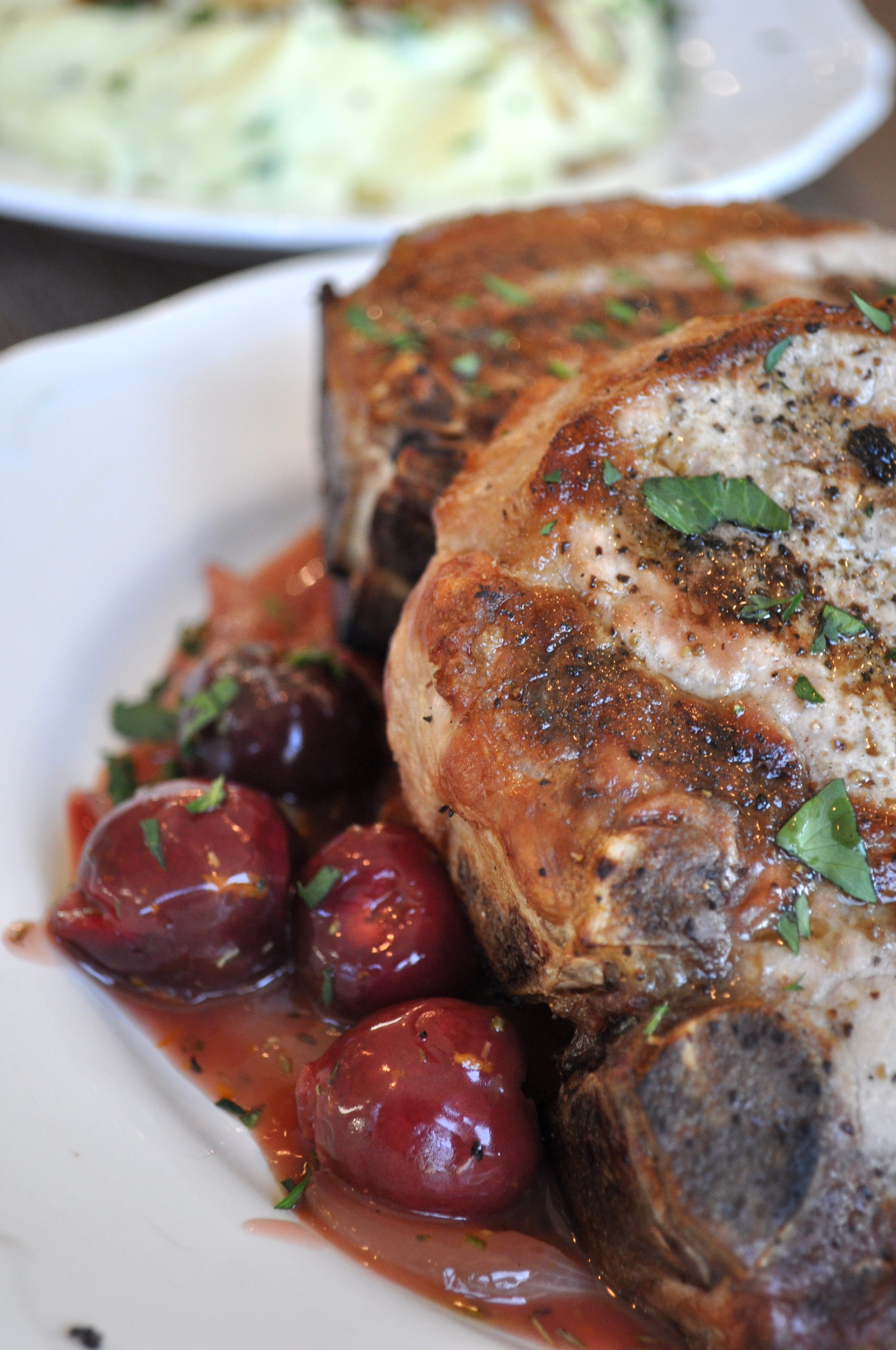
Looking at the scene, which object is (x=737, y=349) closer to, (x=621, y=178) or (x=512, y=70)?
(x=621, y=178)

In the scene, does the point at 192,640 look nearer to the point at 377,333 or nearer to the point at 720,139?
the point at 377,333

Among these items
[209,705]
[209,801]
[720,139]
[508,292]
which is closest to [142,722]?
[209,705]

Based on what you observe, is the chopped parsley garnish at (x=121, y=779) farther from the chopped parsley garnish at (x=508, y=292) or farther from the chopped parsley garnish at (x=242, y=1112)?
the chopped parsley garnish at (x=508, y=292)

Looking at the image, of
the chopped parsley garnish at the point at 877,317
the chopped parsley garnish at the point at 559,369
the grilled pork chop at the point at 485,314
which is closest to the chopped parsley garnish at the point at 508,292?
the grilled pork chop at the point at 485,314

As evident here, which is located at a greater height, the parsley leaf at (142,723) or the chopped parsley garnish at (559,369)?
the chopped parsley garnish at (559,369)

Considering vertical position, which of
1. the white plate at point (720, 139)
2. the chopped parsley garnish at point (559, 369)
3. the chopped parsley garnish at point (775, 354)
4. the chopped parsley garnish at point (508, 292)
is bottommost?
the white plate at point (720, 139)

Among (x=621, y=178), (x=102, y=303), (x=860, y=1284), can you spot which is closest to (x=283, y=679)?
(x=860, y=1284)
